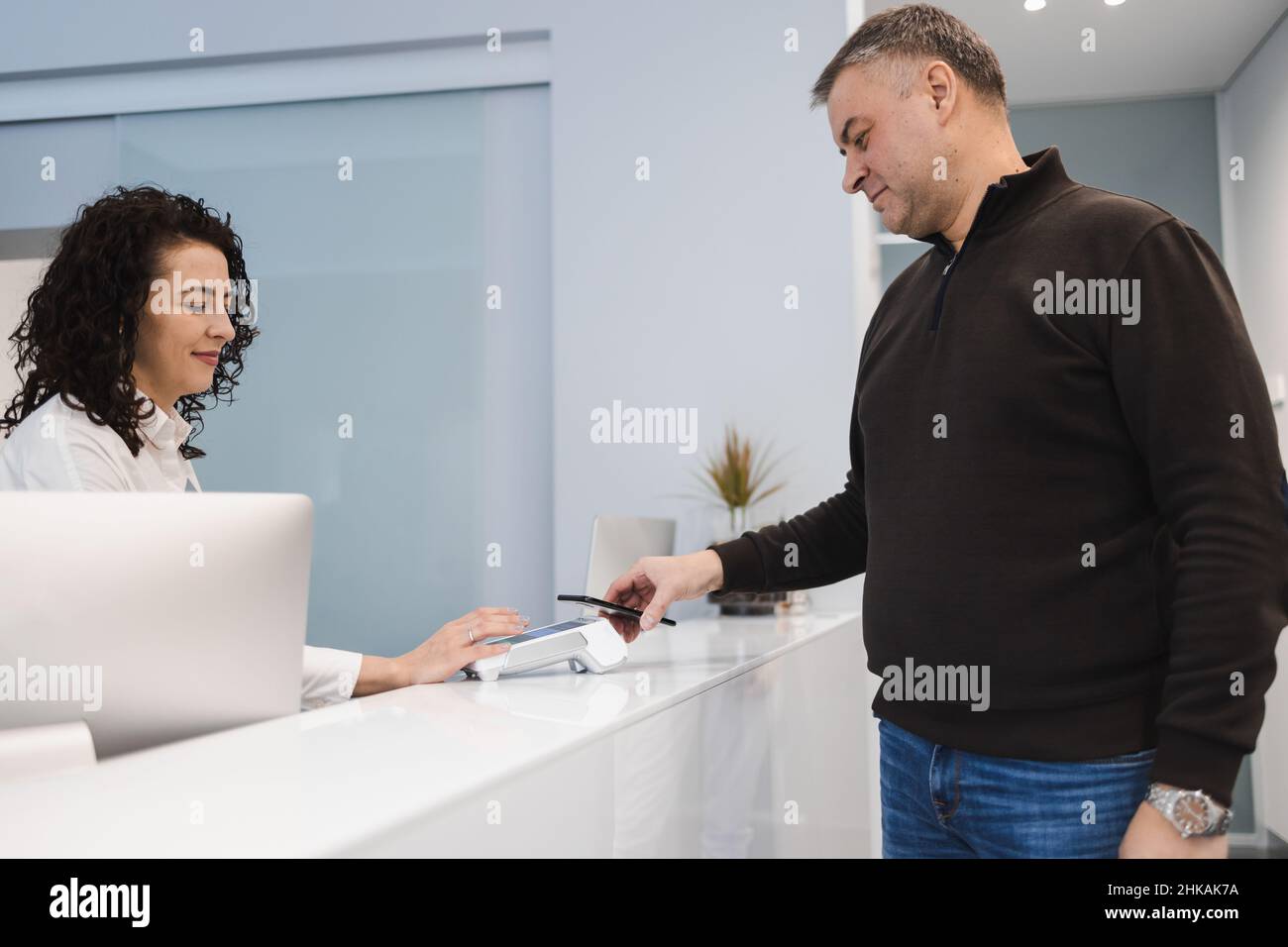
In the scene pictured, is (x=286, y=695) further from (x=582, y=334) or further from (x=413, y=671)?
(x=582, y=334)

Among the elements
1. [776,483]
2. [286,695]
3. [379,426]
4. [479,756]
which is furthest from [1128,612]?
[379,426]

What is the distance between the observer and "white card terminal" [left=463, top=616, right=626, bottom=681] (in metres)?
1.36

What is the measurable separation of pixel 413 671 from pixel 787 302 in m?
2.12

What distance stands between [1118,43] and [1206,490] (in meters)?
3.16

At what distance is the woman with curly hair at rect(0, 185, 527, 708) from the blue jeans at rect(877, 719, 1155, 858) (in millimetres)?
600

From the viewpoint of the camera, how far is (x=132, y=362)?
1.72m

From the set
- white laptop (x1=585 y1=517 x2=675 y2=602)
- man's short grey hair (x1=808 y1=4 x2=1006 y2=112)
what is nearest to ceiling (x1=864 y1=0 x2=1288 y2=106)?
white laptop (x1=585 y1=517 x2=675 y2=602)

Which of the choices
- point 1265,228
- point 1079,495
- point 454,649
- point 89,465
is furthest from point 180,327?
point 1265,228

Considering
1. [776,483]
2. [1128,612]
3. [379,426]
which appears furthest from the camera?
[379,426]

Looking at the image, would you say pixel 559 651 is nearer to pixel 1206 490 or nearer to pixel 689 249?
pixel 1206 490

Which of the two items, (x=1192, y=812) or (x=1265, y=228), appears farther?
(x=1265, y=228)

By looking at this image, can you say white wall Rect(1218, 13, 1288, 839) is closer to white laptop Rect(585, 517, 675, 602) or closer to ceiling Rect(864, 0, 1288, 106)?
ceiling Rect(864, 0, 1288, 106)
